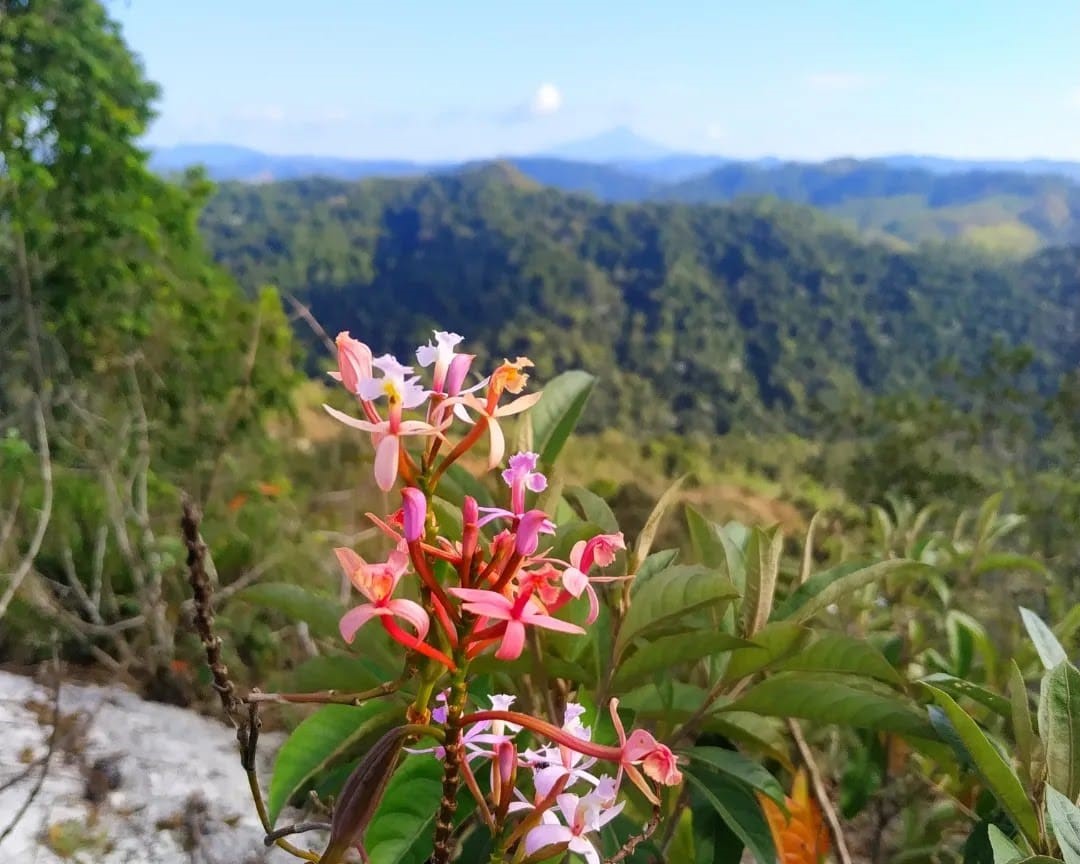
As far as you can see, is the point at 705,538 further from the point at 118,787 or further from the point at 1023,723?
the point at 118,787

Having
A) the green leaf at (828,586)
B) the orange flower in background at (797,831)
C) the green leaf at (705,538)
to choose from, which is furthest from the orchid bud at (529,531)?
the orange flower in background at (797,831)

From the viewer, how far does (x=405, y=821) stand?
825mm

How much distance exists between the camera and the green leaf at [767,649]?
99cm

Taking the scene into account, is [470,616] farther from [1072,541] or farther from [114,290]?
[114,290]

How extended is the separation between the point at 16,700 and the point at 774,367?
3157 inches

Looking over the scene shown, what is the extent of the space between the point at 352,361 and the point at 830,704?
755 mm

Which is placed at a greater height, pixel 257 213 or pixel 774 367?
pixel 257 213

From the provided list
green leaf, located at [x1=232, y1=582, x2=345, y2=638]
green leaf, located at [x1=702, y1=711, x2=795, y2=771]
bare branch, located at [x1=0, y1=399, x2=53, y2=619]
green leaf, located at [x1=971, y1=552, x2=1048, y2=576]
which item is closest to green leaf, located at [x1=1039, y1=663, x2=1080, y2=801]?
green leaf, located at [x1=702, y1=711, x2=795, y2=771]

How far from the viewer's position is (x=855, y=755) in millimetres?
1652

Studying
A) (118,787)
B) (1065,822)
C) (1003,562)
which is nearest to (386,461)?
(1065,822)

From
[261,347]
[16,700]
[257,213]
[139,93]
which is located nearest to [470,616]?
[16,700]

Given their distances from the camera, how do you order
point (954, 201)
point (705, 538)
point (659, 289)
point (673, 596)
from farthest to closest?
point (954, 201)
point (659, 289)
point (705, 538)
point (673, 596)

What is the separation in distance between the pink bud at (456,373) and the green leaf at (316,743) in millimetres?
444

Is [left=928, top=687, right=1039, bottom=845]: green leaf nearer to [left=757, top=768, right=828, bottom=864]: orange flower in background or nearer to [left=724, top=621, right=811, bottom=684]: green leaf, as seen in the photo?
[left=724, top=621, right=811, bottom=684]: green leaf
